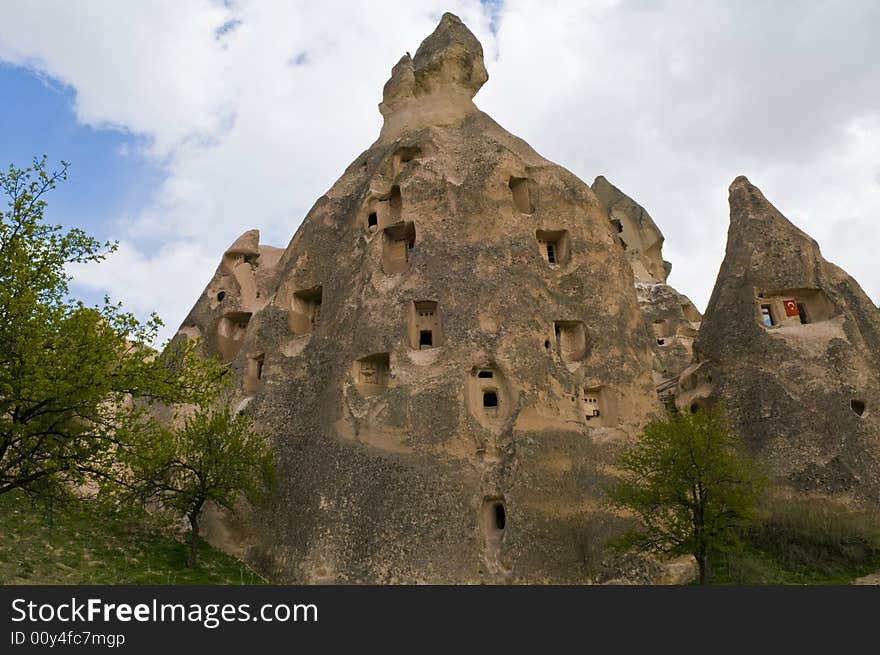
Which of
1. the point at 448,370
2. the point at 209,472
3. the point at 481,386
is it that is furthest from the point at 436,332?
the point at 209,472

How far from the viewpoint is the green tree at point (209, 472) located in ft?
70.1

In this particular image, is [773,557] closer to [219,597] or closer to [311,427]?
[311,427]

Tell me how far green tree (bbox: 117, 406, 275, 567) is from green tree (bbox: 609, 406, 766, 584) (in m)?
10.8

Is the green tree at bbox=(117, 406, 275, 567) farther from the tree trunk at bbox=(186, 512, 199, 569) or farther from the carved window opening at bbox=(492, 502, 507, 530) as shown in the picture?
the carved window opening at bbox=(492, 502, 507, 530)

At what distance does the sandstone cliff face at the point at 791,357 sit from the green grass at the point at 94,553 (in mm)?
17006

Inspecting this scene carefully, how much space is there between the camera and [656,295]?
45406 mm

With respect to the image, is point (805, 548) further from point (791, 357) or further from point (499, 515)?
point (499, 515)

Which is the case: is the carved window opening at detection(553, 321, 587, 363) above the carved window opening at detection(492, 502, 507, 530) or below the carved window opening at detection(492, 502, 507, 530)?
above

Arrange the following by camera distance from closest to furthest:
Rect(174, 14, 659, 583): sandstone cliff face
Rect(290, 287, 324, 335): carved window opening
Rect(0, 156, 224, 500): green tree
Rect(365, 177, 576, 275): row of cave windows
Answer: Rect(0, 156, 224, 500): green tree → Rect(174, 14, 659, 583): sandstone cliff face → Rect(365, 177, 576, 275): row of cave windows → Rect(290, 287, 324, 335): carved window opening

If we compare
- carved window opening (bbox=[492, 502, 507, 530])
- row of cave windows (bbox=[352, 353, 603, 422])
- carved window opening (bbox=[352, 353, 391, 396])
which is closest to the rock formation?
row of cave windows (bbox=[352, 353, 603, 422])

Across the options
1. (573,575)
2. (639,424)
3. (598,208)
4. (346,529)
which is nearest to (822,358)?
(639,424)

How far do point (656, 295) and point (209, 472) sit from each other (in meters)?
31.6

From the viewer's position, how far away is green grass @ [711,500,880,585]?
20562 millimetres

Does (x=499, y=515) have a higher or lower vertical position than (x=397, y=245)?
lower
